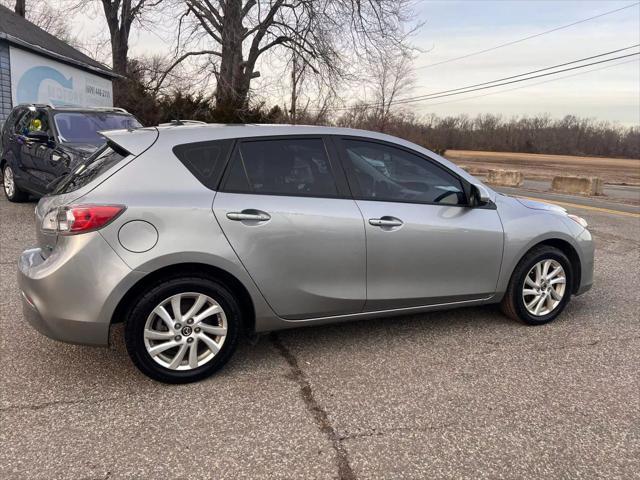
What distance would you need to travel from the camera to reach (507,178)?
75.5 ft

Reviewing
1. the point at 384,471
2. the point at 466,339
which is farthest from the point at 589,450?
the point at 466,339

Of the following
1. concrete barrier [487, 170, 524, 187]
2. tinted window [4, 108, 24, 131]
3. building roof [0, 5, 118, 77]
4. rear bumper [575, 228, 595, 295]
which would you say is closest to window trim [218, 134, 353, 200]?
rear bumper [575, 228, 595, 295]

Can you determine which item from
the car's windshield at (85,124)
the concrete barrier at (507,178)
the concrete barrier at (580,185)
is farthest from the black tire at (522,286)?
the concrete barrier at (507,178)

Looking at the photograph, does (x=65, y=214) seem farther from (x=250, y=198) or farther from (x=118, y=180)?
(x=250, y=198)

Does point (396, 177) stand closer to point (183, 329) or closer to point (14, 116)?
point (183, 329)

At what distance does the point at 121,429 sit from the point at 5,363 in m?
1.27

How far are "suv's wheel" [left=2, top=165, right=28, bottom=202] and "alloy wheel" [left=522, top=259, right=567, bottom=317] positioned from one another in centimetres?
916

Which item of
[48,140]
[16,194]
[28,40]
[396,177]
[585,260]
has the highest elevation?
[28,40]

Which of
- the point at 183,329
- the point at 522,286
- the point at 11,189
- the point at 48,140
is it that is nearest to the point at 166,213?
the point at 183,329

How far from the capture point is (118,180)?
320 cm

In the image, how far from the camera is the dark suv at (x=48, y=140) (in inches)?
310

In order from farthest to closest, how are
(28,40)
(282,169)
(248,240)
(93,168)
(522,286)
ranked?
(28,40) < (522,286) < (282,169) < (93,168) < (248,240)

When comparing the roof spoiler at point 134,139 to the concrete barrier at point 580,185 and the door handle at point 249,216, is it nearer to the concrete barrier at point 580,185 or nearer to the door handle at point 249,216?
the door handle at point 249,216

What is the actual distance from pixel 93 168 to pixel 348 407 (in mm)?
2199
